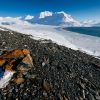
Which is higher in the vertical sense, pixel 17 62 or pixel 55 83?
pixel 17 62

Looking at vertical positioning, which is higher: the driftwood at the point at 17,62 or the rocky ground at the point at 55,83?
the driftwood at the point at 17,62

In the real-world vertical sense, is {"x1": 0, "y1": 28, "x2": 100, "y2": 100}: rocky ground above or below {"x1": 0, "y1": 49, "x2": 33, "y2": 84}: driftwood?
below

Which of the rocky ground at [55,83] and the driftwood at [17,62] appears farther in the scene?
the driftwood at [17,62]

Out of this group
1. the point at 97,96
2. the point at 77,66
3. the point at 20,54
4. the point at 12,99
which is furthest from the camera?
the point at 77,66

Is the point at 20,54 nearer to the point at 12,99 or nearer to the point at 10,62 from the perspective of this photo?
the point at 10,62

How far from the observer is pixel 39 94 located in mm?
10820

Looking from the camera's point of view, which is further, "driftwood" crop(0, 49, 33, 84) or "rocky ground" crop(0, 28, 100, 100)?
"driftwood" crop(0, 49, 33, 84)

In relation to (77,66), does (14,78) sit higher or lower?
higher

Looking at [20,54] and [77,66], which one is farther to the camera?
[77,66]

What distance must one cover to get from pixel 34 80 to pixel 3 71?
6.63 ft

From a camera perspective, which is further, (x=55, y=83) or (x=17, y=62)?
(x=17, y=62)

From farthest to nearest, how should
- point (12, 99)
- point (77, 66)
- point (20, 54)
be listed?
point (77, 66) → point (20, 54) → point (12, 99)

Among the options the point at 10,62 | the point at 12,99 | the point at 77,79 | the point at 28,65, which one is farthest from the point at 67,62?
the point at 12,99

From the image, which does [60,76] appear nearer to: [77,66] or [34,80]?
[34,80]
